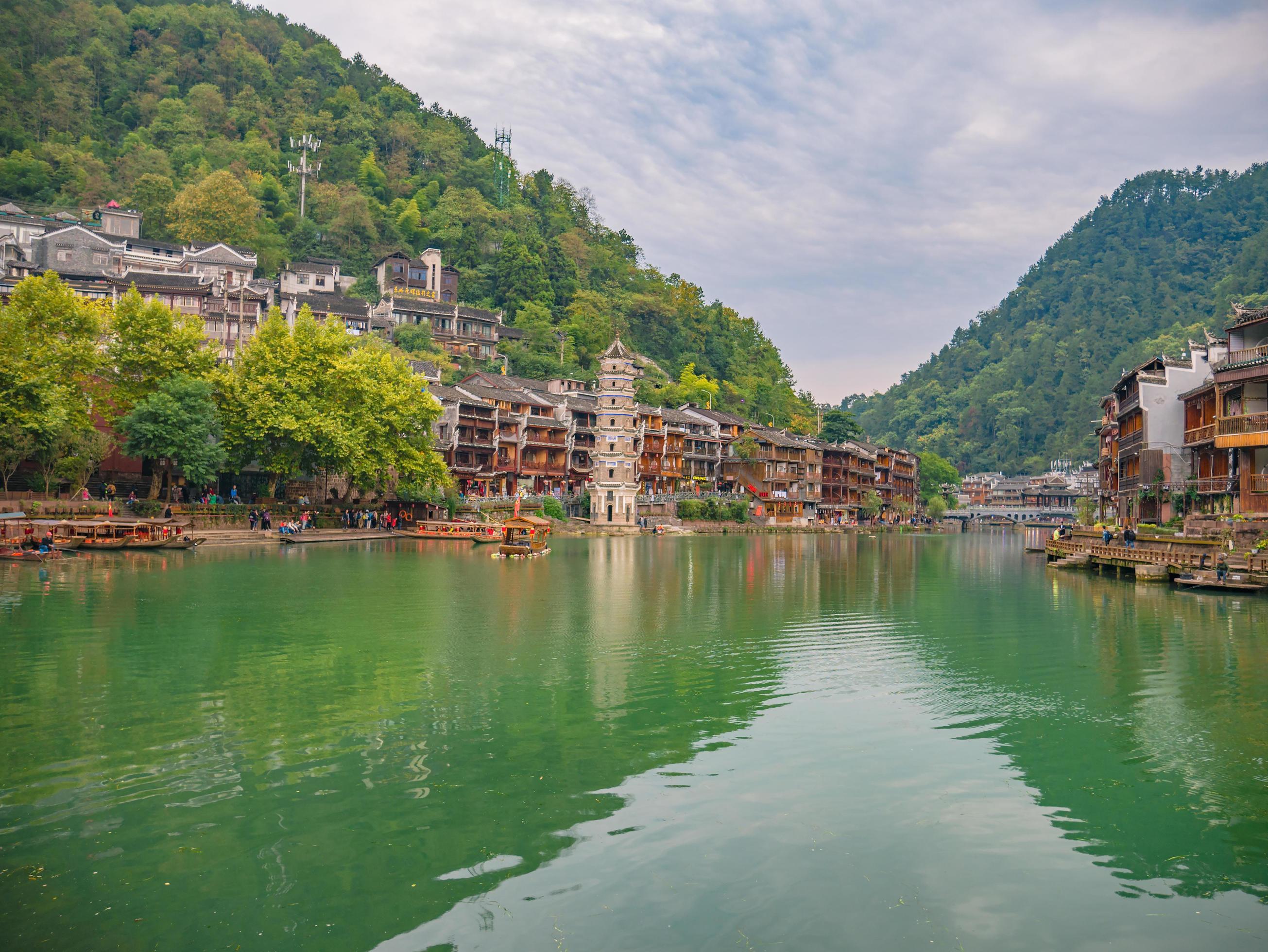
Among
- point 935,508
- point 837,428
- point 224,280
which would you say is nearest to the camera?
point 224,280

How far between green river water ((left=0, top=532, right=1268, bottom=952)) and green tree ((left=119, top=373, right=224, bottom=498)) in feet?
92.8

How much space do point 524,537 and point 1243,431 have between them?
36.5 metres

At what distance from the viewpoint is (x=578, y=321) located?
11962cm

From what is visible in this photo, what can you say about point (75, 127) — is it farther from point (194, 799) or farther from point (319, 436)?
point (194, 799)

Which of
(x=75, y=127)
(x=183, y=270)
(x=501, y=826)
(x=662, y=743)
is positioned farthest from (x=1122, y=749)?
(x=75, y=127)

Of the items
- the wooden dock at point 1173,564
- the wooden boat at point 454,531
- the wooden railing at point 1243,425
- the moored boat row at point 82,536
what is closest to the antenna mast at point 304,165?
the wooden boat at point 454,531

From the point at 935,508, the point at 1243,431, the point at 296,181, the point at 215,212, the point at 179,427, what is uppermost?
the point at 296,181

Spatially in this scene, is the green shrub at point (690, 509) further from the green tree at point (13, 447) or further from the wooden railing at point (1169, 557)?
the green tree at point (13, 447)

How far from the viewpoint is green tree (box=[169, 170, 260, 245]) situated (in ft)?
348

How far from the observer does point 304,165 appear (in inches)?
4909

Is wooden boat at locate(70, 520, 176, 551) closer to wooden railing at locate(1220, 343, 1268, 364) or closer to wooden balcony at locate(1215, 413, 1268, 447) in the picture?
wooden balcony at locate(1215, 413, 1268, 447)

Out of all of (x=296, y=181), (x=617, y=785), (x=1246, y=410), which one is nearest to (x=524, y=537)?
(x=1246, y=410)

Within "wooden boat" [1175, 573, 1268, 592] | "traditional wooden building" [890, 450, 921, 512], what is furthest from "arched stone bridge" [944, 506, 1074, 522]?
"wooden boat" [1175, 573, 1268, 592]

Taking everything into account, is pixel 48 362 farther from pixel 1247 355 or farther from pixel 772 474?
pixel 772 474
